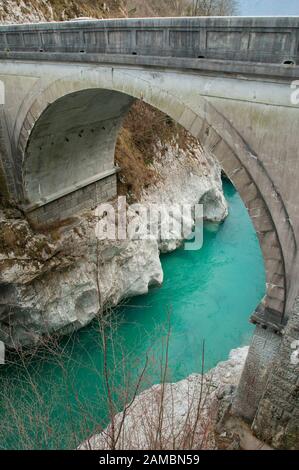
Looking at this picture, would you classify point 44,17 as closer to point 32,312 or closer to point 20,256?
point 20,256

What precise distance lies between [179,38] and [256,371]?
5736mm

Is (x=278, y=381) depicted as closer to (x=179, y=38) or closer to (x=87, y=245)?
(x=179, y=38)

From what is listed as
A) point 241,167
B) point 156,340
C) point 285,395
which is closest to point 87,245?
point 156,340

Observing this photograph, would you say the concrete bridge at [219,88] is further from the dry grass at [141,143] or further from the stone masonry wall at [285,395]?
the dry grass at [141,143]

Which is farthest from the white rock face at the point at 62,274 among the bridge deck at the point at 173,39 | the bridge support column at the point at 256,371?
the bridge deck at the point at 173,39

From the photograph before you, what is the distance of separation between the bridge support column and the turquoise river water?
1410mm

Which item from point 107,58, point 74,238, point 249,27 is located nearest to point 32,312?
point 74,238

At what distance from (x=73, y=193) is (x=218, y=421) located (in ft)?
25.5

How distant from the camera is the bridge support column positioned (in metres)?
5.72

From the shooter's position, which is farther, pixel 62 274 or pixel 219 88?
pixel 62 274

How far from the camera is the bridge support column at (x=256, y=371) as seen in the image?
18.8ft

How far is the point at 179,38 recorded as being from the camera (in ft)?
18.1

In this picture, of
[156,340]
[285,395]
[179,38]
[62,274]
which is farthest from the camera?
[156,340]

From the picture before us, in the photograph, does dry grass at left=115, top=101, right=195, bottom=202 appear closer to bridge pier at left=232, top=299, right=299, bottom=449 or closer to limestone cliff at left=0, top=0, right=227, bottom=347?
limestone cliff at left=0, top=0, right=227, bottom=347
